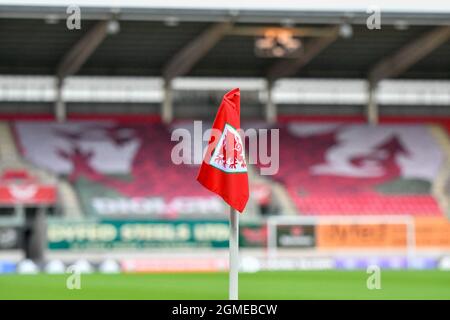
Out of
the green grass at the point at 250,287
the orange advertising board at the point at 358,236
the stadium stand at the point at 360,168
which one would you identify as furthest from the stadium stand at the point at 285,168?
the green grass at the point at 250,287

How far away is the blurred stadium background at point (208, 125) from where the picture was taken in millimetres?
37000

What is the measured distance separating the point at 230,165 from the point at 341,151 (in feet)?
113

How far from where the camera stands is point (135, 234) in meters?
36.8

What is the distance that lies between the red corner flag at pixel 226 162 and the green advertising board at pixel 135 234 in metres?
25.0

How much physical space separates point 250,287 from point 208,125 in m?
25.5

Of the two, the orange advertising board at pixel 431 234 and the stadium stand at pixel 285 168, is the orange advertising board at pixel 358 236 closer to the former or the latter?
the orange advertising board at pixel 431 234

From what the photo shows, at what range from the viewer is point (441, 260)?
38.3 metres

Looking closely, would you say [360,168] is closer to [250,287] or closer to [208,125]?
[208,125]

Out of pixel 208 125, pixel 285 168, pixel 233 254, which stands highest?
pixel 208 125

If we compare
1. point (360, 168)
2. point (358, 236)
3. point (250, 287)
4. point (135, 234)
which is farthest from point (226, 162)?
point (360, 168)

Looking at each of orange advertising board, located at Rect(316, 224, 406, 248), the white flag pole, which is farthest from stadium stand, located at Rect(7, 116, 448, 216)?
the white flag pole

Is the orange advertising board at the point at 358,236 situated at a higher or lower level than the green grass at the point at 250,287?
higher

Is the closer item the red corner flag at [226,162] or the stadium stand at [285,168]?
the red corner flag at [226,162]

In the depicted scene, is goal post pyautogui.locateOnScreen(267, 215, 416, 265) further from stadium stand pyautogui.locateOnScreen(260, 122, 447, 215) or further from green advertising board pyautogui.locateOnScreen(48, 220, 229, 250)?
stadium stand pyautogui.locateOnScreen(260, 122, 447, 215)
